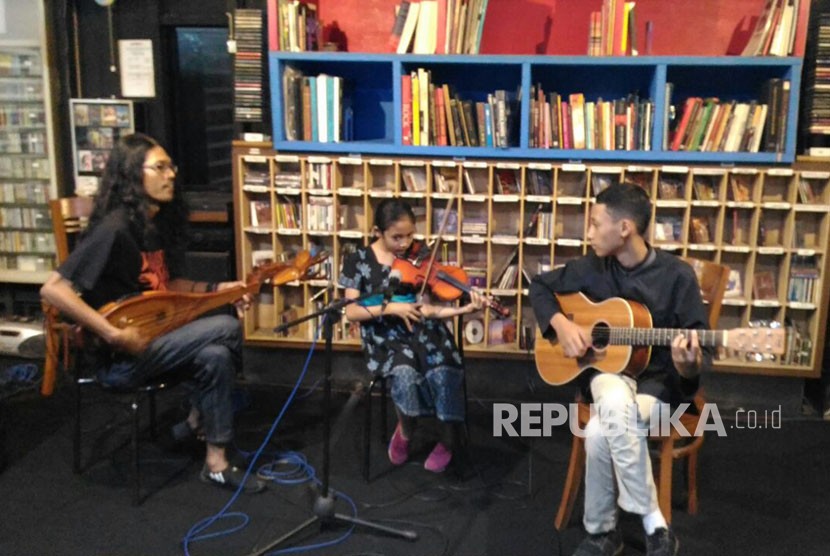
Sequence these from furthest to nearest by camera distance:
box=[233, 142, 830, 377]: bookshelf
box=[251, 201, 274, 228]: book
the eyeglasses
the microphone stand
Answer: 1. box=[251, 201, 274, 228]: book
2. box=[233, 142, 830, 377]: bookshelf
3. the eyeglasses
4. the microphone stand

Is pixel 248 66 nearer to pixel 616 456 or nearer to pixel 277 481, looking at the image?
pixel 277 481

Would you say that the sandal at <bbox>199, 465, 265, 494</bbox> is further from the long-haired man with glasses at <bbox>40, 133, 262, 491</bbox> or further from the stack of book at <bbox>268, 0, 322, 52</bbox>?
the stack of book at <bbox>268, 0, 322, 52</bbox>

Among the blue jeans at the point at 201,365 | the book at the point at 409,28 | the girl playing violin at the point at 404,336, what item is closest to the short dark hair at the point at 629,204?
the girl playing violin at the point at 404,336

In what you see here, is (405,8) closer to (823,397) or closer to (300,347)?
(300,347)

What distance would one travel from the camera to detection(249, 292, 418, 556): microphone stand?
2.19m

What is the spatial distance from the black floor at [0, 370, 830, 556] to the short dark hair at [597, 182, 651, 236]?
1.04m

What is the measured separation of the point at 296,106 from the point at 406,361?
148 cm

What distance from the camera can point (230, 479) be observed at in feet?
8.95

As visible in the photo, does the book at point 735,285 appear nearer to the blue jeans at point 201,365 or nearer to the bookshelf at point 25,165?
the blue jeans at point 201,365

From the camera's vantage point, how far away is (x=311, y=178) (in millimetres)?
3604

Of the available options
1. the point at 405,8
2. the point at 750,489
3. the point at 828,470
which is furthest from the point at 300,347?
the point at 828,470

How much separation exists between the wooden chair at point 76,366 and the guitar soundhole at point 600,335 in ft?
4.90

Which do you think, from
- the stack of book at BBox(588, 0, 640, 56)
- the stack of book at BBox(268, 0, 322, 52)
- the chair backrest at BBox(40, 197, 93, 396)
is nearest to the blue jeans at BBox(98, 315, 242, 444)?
the chair backrest at BBox(40, 197, 93, 396)

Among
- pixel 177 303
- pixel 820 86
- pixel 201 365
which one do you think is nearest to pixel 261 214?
pixel 177 303
